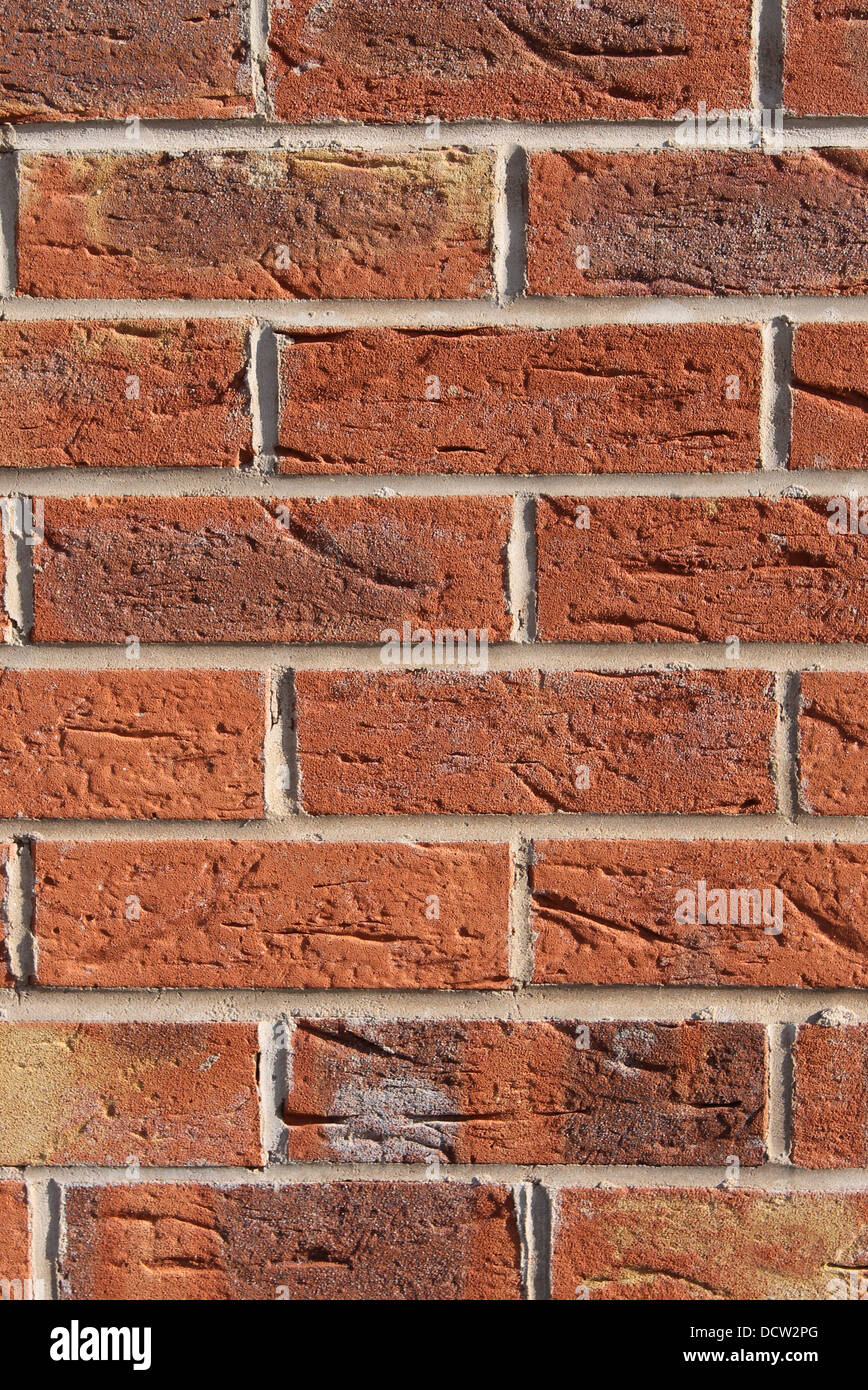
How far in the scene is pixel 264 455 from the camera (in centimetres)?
62

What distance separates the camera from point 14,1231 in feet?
2.11

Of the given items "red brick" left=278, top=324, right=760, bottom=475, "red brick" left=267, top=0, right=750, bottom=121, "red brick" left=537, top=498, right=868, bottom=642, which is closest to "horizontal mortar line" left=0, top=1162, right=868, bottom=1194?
"red brick" left=537, top=498, right=868, bottom=642

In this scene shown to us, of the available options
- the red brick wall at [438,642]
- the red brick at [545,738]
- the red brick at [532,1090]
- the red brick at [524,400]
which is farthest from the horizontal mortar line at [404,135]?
the red brick at [532,1090]

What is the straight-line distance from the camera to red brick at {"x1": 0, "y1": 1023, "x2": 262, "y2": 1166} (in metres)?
0.64

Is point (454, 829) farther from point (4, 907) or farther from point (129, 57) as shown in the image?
point (129, 57)

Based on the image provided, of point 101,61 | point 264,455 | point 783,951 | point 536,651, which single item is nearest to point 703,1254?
point 783,951

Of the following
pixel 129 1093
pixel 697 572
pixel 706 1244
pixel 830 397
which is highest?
pixel 830 397

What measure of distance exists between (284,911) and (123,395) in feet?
1.18

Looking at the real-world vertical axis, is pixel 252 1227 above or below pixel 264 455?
below

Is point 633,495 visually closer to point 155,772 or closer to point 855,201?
Result: point 855,201

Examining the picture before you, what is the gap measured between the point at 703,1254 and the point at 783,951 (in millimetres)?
212

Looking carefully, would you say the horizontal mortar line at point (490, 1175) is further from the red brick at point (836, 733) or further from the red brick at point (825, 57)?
the red brick at point (825, 57)

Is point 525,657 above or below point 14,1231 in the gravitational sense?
above

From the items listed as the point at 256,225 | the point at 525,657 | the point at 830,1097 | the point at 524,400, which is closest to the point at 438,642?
the point at 525,657
